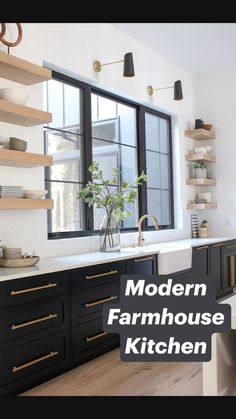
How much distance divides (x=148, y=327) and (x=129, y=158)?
3.10 metres

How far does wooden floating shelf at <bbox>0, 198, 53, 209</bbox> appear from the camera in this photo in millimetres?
2977

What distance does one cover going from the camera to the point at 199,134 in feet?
19.9

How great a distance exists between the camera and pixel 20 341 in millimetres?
2695

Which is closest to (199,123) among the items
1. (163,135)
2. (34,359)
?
(163,135)

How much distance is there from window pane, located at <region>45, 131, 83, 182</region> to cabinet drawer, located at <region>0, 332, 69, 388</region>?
1551mm

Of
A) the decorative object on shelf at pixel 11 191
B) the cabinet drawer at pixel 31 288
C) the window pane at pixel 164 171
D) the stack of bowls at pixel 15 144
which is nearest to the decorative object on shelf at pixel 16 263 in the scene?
the cabinet drawer at pixel 31 288

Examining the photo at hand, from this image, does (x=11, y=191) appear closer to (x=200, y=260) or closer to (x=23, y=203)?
(x=23, y=203)

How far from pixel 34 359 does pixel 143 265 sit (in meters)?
1.45

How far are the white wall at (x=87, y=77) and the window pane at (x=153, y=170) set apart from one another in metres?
0.41

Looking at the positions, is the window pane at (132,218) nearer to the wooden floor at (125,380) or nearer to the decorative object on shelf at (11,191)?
the wooden floor at (125,380)

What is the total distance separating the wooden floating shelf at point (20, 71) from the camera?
118 inches

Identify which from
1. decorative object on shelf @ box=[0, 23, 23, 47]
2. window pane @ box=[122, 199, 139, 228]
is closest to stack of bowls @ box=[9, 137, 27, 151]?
decorative object on shelf @ box=[0, 23, 23, 47]
